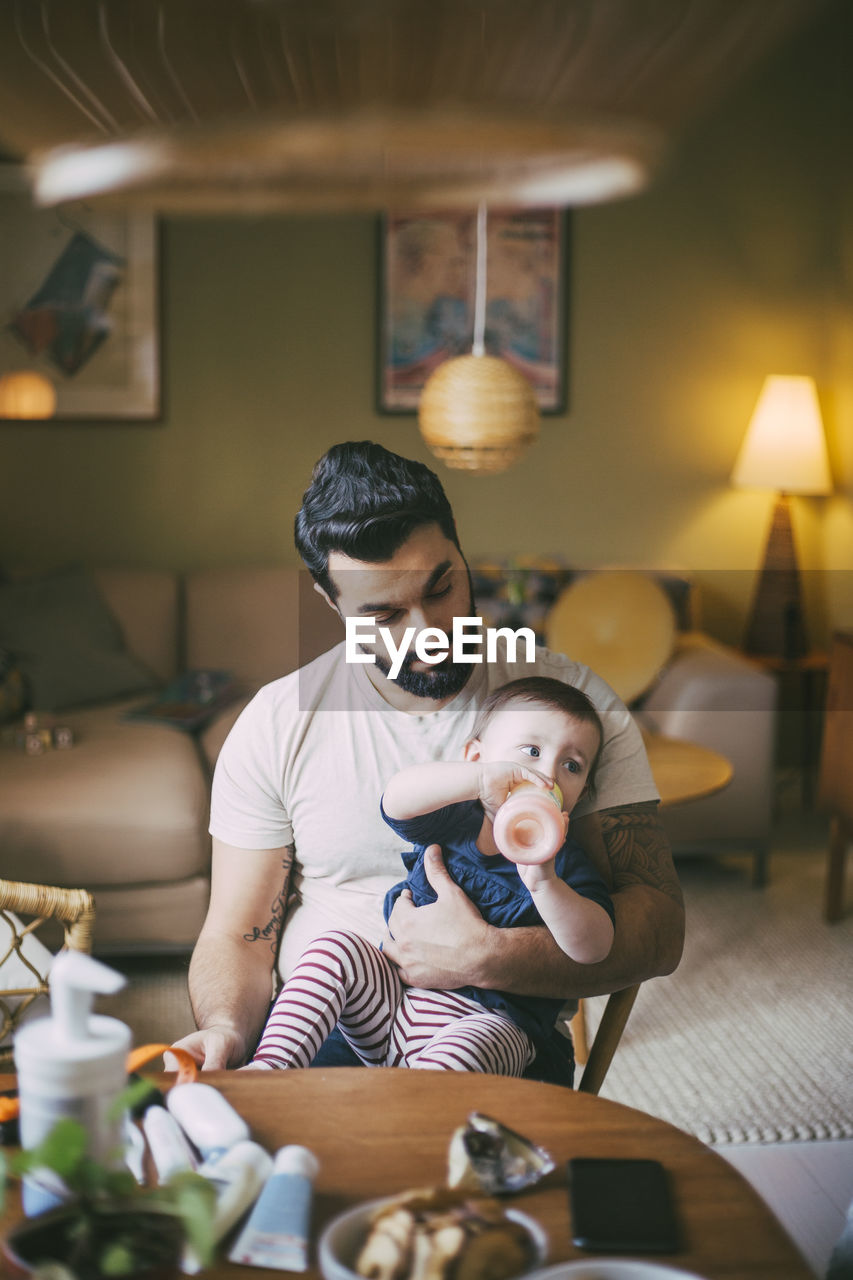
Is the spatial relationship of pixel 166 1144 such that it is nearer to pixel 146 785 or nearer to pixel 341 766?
pixel 341 766

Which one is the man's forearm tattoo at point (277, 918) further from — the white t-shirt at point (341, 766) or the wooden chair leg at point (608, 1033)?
the wooden chair leg at point (608, 1033)

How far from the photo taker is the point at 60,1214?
555 millimetres

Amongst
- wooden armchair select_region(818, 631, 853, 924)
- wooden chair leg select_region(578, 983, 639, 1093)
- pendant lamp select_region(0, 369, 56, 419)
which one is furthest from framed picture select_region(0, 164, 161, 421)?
wooden chair leg select_region(578, 983, 639, 1093)

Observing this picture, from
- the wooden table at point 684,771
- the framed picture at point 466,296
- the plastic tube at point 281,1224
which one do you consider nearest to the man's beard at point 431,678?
the plastic tube at point 281,1224

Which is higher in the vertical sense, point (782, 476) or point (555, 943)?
point (782, 476)

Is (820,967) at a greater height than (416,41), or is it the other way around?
(416,41)

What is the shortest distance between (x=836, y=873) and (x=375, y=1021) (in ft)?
4.25

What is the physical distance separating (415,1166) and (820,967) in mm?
1228

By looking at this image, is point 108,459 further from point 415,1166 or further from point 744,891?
point 415,1166

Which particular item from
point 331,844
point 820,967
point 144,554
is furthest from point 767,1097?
point 144,554

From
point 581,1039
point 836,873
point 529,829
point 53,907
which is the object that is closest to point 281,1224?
point 529,829

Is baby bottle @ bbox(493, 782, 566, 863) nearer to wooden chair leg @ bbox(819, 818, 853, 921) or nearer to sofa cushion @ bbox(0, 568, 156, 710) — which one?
wooden chair leg @ bbox(819, 818, 853, 921)

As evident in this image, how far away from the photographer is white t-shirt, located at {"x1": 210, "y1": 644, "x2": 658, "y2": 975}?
1.01m

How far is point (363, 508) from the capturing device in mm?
960
